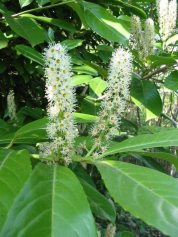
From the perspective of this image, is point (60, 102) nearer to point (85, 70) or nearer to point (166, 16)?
point (85, 70)

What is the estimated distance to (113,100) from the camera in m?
1.11

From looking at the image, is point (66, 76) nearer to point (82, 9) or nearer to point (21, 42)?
point (82, 9)

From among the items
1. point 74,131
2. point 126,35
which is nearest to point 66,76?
point 74,131

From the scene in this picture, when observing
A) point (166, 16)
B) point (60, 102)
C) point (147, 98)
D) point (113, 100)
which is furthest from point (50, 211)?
point (166, 16)

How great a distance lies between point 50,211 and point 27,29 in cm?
110

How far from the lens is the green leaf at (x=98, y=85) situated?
1.80m

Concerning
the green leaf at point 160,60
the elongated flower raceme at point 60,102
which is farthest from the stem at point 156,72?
the elongated flower raceme at point 60,102

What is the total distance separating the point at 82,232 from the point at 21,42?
5.45 ft

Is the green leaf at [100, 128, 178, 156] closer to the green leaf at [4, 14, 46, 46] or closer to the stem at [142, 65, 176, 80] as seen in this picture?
the green leaf at [4, 14, 46, 46]

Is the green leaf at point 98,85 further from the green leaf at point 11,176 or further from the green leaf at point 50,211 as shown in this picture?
the green leaf at point 50,211

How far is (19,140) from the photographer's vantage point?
3.90 feet

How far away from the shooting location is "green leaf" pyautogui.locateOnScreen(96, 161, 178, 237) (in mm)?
659

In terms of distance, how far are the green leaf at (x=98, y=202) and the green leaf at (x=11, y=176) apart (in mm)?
310

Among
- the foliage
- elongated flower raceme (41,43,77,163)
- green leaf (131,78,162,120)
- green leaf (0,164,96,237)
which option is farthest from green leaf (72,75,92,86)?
green leaf (0,164,96,237)
